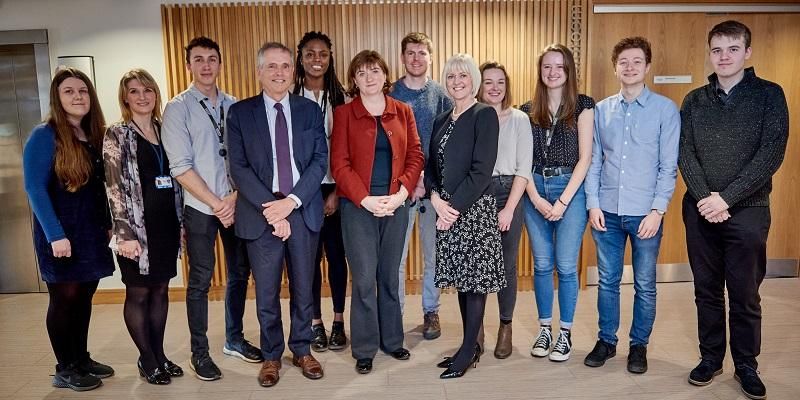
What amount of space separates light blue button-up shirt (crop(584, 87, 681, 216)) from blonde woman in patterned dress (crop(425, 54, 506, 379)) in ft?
2.32

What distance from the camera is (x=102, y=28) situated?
4.72 m

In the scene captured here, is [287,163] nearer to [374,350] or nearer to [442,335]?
[374,350]

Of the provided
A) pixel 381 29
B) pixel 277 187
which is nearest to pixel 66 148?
pixel 277 187

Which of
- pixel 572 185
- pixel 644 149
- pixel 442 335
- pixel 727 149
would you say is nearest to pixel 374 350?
pixel 442 335

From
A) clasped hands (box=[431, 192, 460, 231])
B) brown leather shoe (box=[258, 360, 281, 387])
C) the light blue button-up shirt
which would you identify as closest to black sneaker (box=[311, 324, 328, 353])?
brown leather shoe (box=[258, 360, 281, 387])

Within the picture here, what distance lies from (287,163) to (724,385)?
2.72 meters

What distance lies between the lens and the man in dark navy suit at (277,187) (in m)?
3.09

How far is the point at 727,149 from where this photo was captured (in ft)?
9.64

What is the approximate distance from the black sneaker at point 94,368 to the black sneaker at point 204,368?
1.77 feet

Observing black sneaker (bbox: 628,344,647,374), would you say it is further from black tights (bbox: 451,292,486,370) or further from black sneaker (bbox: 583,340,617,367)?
black tights (bbox: 451,292,486,370)

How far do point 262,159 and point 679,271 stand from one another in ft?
13.5

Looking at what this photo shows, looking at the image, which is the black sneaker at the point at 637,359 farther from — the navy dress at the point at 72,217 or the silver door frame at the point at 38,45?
the silver door frame at the point at 38,45

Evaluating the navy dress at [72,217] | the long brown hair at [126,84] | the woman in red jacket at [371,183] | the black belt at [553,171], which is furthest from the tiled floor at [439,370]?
the long brown hair at [126,84]

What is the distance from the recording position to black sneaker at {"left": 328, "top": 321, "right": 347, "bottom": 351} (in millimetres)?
3791
